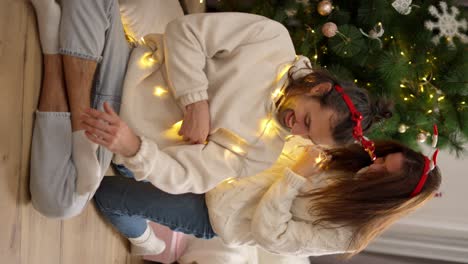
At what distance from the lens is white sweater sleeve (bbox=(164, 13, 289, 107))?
1196mm

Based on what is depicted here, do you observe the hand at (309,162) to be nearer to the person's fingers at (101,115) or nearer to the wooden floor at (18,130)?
the person's fingers at (101,115)

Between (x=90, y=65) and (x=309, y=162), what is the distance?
0.68 m

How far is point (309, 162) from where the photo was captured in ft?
4.45

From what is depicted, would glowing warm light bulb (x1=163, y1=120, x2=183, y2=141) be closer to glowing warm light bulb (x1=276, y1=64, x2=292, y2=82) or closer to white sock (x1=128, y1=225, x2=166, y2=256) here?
glowing warm light bulb (x1=276, y1=64, x2=292, y2=82)

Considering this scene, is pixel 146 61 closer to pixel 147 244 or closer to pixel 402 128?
pixel 147 244

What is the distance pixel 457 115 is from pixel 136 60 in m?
1.16

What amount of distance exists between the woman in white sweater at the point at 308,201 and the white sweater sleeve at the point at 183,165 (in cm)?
13

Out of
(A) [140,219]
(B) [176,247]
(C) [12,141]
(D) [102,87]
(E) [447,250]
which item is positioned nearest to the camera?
(C) [12,141]

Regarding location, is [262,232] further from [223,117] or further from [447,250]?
[447,250]

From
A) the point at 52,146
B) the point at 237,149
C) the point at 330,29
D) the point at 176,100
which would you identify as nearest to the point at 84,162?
the point at 52,146

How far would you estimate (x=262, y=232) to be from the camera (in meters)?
1.32

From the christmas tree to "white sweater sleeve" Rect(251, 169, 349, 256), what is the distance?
0.47 metres

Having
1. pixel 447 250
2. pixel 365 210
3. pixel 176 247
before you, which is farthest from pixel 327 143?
pixel 447 250

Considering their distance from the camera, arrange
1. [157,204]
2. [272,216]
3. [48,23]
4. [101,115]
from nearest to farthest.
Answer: [101,115] < [48,23] < [272,216] < [157,204]
